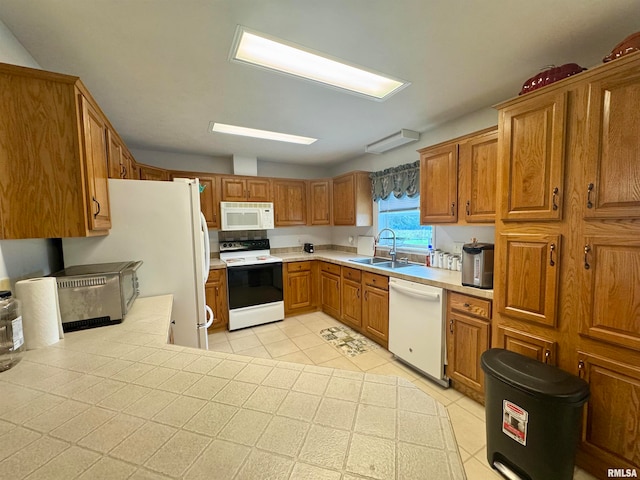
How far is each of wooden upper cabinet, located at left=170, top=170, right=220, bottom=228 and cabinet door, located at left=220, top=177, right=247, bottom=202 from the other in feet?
0.27

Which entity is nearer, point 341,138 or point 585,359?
point 585,359

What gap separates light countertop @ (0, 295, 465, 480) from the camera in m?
0.52

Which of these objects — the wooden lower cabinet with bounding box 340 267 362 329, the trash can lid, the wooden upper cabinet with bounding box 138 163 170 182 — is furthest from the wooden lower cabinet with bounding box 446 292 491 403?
the wooden upper cabinet with bounding box 138 163 170 182

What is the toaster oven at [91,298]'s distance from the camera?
127 centimetres

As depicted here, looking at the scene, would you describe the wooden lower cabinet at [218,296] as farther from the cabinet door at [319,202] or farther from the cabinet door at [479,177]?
the cabinet door at [479,177]

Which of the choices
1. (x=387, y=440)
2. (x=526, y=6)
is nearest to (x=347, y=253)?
(x=526, y=6)

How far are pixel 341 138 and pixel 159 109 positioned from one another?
6.34ft

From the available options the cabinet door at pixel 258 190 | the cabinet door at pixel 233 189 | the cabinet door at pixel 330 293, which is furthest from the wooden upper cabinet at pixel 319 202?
the cabinet door at pixel 233 189

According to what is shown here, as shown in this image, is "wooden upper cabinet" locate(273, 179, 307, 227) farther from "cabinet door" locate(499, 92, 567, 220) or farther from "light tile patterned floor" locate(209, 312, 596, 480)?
"cabinet door" locate(499, 92, 567, 220)

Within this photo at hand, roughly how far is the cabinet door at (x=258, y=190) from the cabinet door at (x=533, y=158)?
3.06 metres

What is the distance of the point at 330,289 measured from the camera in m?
3.81

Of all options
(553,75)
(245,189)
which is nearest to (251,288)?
(245,189)

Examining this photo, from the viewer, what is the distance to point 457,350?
81.7 inches

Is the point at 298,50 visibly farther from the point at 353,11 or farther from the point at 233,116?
the point at 233,116
